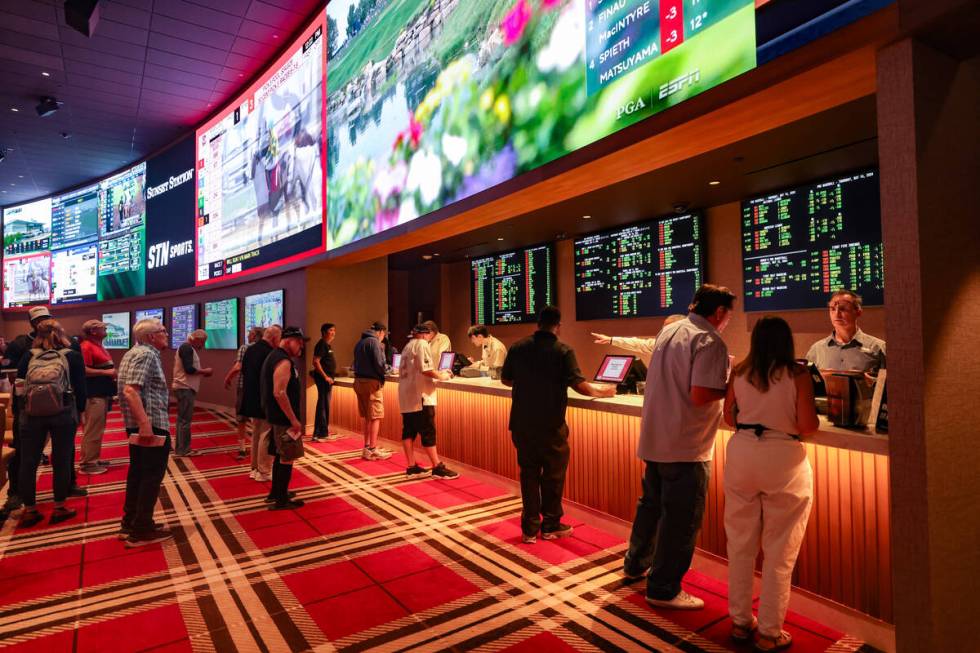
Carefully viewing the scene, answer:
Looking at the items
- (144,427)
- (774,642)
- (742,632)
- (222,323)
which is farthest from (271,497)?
(222,323)

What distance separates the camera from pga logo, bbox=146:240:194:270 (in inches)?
448

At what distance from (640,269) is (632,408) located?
2.76 metres

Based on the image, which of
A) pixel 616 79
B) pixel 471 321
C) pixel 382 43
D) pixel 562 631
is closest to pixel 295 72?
pixel 382 43

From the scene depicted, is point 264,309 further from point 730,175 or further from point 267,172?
point 730,175

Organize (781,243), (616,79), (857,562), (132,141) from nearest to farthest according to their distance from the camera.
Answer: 1. (857,562)
2. (616,79)
3. (781,243)
4. (132,141)

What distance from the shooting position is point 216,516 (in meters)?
4.49

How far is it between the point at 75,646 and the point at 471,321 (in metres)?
6.58

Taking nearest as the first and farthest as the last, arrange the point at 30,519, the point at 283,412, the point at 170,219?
the point at 30,519 → the point at 283,412 → the point at 170,219

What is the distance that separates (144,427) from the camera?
12.2 ft

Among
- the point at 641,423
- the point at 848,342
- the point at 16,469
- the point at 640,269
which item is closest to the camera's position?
the point at 641,423

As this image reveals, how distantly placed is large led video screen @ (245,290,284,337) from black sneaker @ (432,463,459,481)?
180 inches

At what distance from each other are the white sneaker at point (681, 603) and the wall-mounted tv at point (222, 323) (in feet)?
30.9

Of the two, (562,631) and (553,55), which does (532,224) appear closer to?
(553,55)

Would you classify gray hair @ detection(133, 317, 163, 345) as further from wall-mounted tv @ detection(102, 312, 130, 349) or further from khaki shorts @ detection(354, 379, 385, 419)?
wall-mounted tv @ detection(102, 312, 130, 349)
